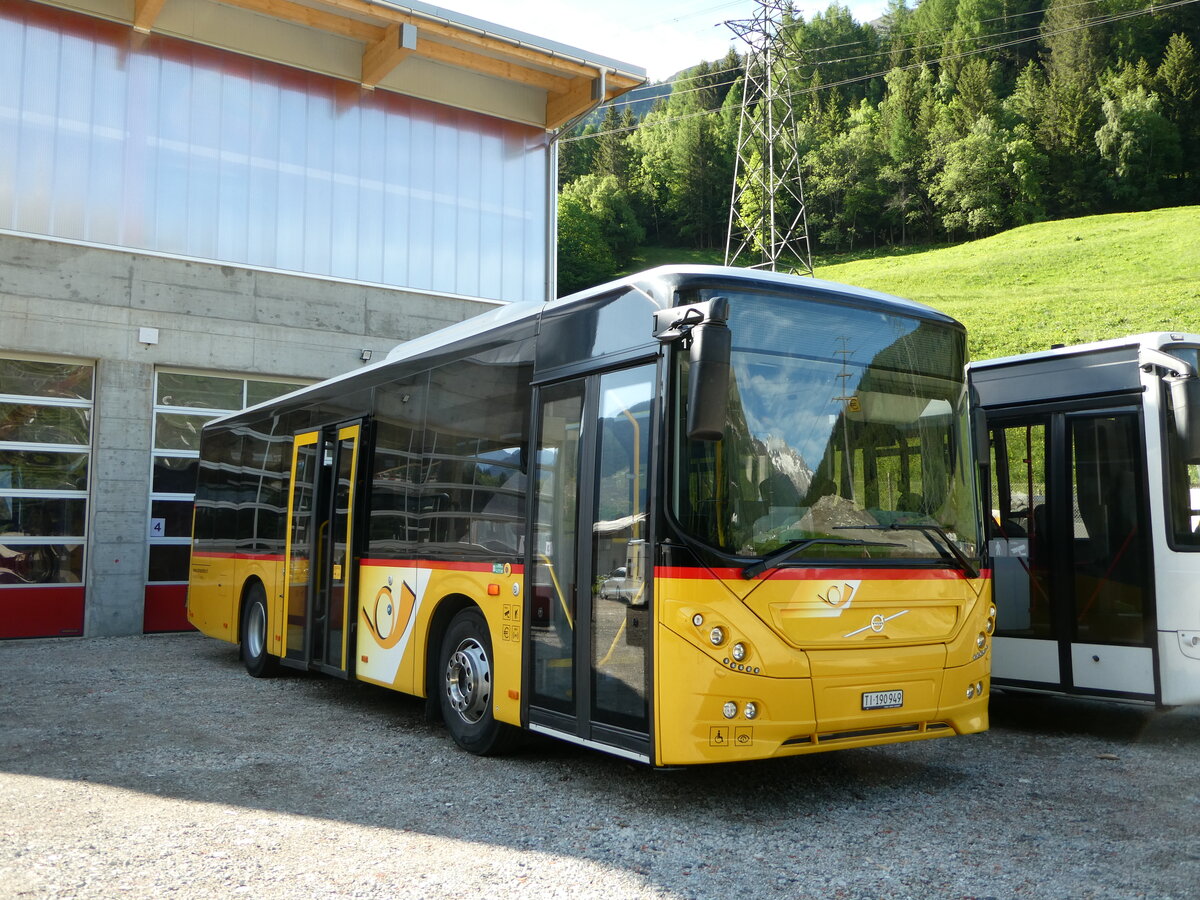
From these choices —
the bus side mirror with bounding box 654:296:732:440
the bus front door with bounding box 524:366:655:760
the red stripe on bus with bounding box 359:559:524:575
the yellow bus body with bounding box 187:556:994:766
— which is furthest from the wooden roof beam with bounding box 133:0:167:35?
the bus side mirror with bounding box 654:296:732:440

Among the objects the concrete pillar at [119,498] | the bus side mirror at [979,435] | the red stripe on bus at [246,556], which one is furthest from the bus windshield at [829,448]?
the concrete pillar at [119,498]

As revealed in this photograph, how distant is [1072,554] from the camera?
27.9ft

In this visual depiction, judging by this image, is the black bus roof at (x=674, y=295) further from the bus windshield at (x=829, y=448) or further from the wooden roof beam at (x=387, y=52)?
the wooden roof beam at (x=387, y=52)

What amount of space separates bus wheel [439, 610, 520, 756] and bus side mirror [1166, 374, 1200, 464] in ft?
16.2

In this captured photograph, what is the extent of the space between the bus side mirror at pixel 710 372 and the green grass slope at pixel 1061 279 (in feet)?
116

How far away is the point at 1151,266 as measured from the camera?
169 ft

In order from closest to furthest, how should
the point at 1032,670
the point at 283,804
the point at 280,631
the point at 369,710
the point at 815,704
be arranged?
the point at 815,704, the point at 283,804, the point at 1032,670, the point at 369,710, the point at 280,631

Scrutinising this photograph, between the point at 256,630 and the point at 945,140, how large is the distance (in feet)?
252

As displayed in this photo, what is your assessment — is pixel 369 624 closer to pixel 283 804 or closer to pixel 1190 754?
pixel 283 804

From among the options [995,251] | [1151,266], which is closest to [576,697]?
[1151,266]

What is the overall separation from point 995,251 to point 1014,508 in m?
60.5

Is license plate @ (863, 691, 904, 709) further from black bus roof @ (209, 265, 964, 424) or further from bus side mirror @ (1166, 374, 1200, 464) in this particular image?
bus side mirror @ (1166, 374, 1200, 464)

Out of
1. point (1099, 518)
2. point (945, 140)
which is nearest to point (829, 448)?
point (1099, 518)

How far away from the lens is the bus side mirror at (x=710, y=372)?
5293 mm
